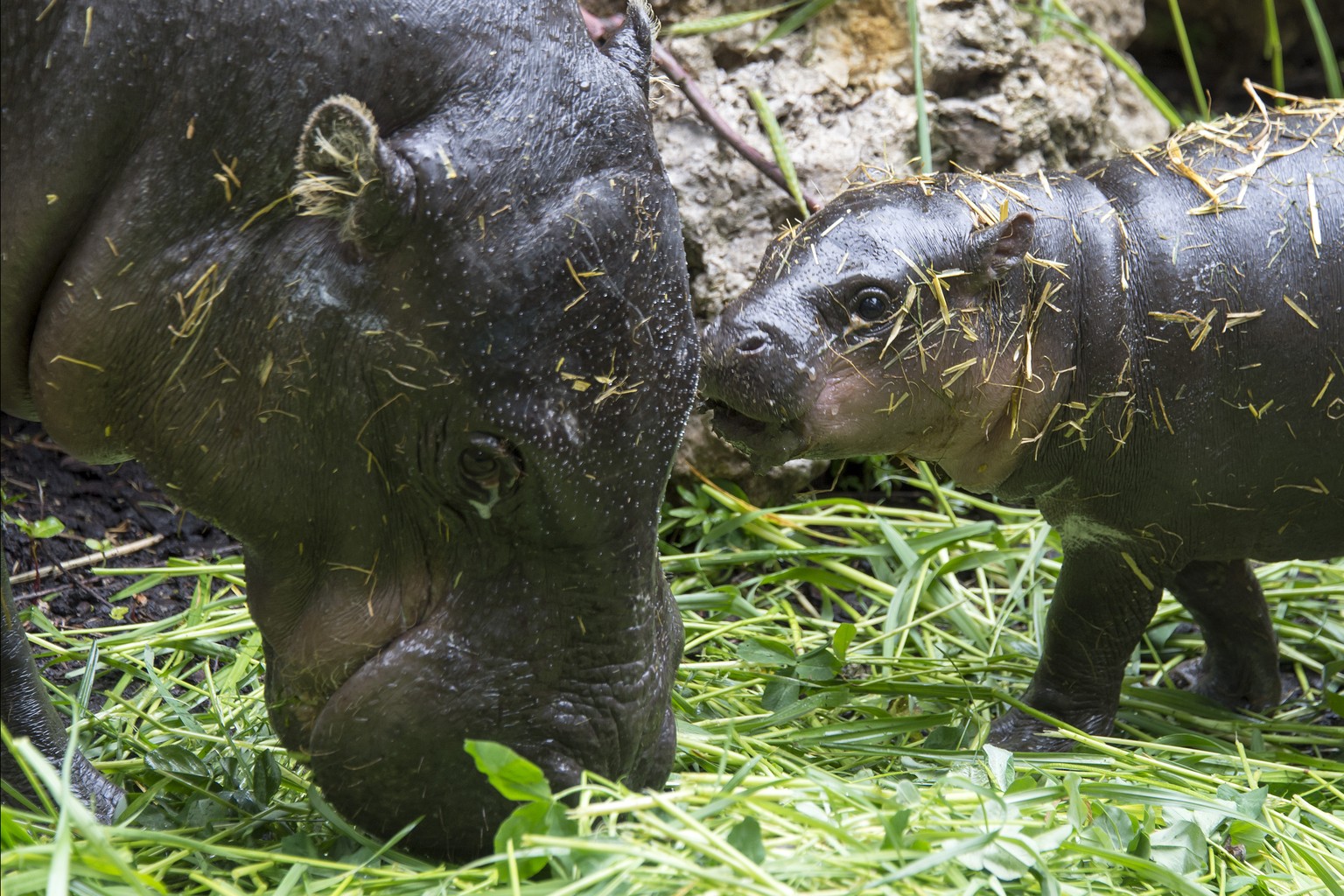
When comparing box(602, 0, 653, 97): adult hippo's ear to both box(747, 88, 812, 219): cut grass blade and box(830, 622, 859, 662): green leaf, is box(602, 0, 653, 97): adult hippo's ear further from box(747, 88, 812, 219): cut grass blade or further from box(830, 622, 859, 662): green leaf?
box(747, 88, 812, 219): cut grass blade

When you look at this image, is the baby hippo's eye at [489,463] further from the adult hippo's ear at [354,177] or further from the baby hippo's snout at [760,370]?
the baby hippo's snout at [760,370]

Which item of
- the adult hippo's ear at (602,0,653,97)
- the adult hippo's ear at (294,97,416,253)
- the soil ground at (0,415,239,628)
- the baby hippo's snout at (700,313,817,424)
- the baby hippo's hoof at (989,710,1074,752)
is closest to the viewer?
the adult hippo's ear at (294,97,416,253)

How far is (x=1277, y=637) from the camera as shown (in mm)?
4766

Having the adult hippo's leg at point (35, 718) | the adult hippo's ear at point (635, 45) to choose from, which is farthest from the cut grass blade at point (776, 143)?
the adult hippo's leg at point (35, 718)

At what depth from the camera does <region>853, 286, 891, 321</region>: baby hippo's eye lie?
3502mm

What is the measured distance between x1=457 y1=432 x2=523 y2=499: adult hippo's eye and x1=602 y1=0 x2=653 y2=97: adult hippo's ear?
0.72 meters

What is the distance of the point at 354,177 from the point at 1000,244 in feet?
6.05

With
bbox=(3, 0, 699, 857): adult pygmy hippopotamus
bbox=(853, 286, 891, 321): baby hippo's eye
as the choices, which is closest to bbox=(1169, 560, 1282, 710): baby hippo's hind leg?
bbox=(853, 286, 891, 321): baby hippo's eye

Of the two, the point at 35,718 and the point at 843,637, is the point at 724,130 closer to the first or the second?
the point at 843,637

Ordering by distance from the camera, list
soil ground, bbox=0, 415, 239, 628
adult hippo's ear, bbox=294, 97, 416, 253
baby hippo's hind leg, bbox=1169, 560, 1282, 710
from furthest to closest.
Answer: soil ground, bbox=0, 415, 239, 628 < baby hippo's hind leg, bbox=1169, 560, 1282, 710 < adult hippo's ear, bbox=294, 97, 416, 253

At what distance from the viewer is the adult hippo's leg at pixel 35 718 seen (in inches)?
113

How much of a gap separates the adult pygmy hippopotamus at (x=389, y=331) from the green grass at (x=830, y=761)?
244 millimetres

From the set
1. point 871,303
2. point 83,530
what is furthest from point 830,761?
point 83,530

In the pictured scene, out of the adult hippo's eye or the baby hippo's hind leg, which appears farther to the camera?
the baby hippo's hind leg
